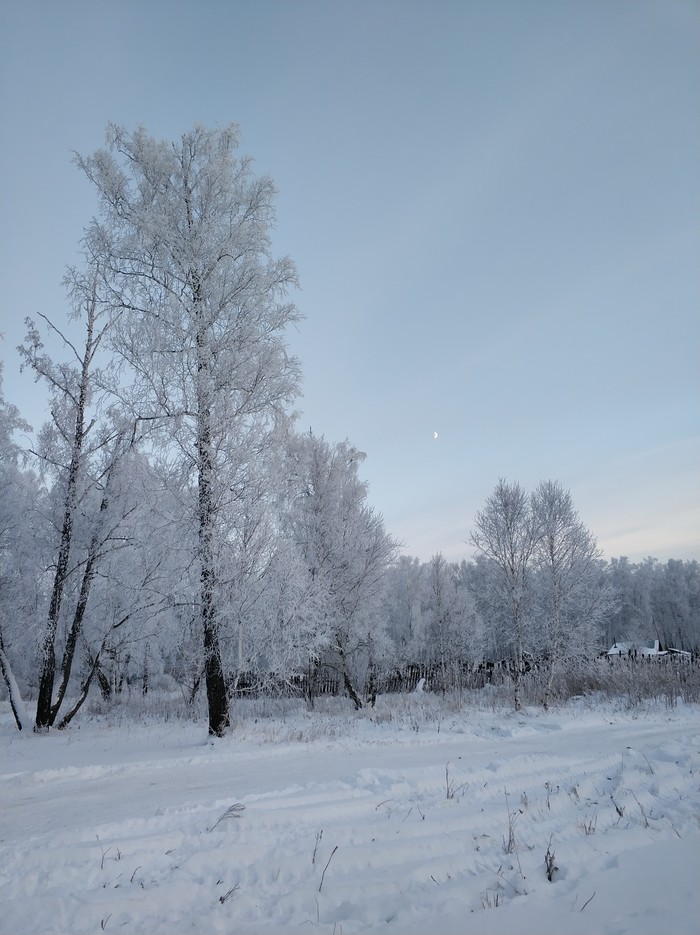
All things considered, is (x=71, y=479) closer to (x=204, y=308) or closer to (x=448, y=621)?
(x=204, y=308)

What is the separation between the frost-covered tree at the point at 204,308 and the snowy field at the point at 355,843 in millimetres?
3623

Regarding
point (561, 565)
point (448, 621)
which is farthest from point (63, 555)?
point (448, 621)

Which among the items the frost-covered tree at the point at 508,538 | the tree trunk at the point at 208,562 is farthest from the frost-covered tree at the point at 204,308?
the frost-covered tree at the point at 508,538

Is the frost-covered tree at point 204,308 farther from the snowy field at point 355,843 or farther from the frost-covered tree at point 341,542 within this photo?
the frost-covered tree at point 341,542

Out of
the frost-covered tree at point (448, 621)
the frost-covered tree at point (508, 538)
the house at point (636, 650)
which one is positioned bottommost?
the house at point (636, 650)

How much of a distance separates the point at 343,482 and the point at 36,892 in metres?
15.6

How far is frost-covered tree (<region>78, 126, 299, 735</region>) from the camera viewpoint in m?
8.59

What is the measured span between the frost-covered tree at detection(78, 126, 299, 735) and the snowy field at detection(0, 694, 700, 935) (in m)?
3.62

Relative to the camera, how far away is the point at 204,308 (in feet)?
30.3

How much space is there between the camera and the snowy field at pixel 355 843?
2557 millimetres

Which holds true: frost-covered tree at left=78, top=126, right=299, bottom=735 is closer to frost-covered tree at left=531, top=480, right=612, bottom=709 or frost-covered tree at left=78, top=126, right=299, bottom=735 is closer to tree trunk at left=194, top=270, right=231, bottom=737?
tree trunk at left=194, top=270, right=231, bottom=737

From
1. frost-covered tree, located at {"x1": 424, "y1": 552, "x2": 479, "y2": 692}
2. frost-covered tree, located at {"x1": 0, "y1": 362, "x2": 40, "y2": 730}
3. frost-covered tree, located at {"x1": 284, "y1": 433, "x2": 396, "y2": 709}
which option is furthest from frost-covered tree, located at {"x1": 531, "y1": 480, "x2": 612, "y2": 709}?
frost-covered tree, located at {"x1": 424, "y1": 552, "x2": 479, "y2": 692}

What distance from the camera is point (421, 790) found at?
4.78 meters

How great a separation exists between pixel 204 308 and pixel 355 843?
883 centimetres
